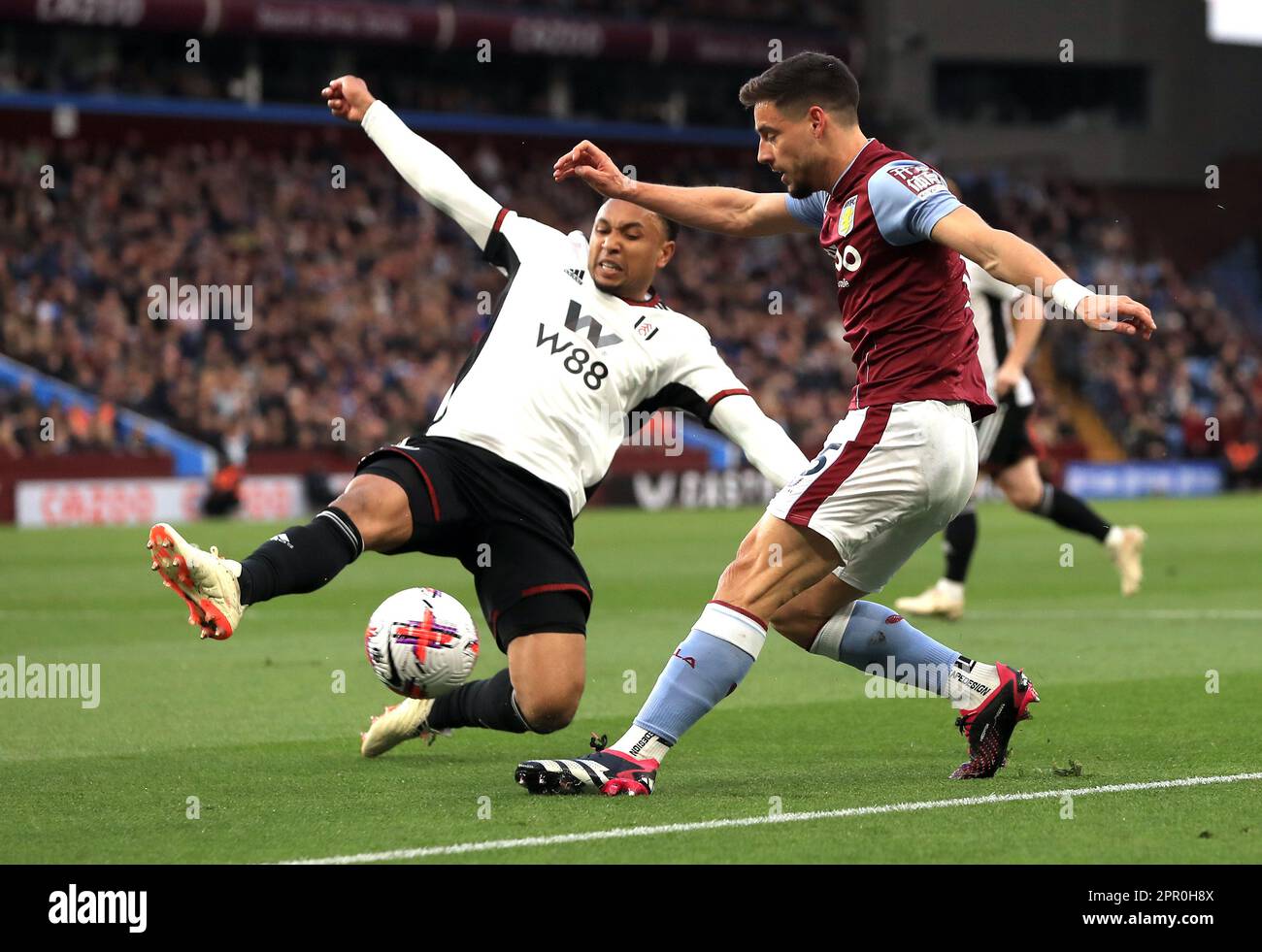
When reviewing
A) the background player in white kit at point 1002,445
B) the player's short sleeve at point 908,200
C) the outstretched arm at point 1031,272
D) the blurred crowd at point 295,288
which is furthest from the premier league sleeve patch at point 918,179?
the blurred crowd at point 295,288

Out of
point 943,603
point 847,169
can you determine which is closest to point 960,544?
point 943,603

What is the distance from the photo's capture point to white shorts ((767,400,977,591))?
18.8 feet

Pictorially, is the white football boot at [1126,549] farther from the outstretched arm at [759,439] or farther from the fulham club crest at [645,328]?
the fulham club crest at [645,328]

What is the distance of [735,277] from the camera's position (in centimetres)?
3588

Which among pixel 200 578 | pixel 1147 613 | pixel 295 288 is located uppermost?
pixel 295 288

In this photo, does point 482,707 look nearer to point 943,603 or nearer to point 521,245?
point 521,245

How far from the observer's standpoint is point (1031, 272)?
516 centimetres

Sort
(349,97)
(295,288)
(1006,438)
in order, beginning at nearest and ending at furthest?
1. (349,97)
2. (1006,438)
3. (295,288)

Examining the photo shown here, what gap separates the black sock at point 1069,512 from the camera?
12.1 meters

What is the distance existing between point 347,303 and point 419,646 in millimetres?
25726

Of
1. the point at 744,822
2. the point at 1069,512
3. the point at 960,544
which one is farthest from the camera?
the point at 1069,512

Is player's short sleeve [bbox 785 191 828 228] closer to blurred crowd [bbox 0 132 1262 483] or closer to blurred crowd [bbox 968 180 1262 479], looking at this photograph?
blurred crowd [bbox 0 132 1262 483]

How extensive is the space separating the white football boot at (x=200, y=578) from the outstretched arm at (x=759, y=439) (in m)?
1.88
